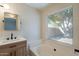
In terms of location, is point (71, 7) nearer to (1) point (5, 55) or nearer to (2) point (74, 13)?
(2) point (74, 13)

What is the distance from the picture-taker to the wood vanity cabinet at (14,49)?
3.06 ft

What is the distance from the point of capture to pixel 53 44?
1.06 metres

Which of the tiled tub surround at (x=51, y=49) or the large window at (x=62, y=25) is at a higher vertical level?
the large window at (x=62, y=25)

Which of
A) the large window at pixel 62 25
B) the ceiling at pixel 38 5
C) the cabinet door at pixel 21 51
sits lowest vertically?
the cabinet door at pixel 21 51

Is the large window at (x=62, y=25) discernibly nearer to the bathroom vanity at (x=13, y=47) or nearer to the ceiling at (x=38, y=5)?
the ceiling at (x=38, y=5)

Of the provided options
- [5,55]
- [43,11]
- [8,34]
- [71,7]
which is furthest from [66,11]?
[5,55]

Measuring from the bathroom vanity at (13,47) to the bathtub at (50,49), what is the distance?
0.36 feet

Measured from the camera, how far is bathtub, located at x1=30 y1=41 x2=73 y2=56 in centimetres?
98

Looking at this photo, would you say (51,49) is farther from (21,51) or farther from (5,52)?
(5,52)

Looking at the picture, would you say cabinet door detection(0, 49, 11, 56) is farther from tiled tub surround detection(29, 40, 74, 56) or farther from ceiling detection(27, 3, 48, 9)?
ceiling detection(27, 3, 48, 9)

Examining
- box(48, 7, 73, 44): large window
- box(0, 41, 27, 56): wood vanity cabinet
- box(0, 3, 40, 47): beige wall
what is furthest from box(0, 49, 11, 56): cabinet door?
box(48, 7, 73, 44): large window

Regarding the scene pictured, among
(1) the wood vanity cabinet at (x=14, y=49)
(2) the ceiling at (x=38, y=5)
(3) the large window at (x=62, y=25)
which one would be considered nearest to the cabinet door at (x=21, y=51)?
(1) the wood vanity cabinet at (x=14, y=49)

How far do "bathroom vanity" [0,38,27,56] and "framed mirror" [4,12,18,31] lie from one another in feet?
0.45

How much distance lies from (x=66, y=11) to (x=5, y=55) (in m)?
0.79
